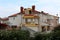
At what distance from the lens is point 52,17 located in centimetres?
5944

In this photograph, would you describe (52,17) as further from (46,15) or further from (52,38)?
(52,38)

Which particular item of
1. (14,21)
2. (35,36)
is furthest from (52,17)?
(35,36)

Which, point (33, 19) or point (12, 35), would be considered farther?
point (33, 19)

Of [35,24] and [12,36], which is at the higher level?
[12,36]

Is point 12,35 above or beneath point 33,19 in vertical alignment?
above

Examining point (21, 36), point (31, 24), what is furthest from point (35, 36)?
point (31, 24)

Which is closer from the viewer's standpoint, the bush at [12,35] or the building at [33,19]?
the bush at [12,35]

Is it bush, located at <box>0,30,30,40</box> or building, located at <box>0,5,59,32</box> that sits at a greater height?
bush, located at <box>0,30,30,40</box>

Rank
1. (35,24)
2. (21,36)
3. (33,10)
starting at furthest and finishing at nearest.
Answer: (33,10)
(35,24)
(21,36)

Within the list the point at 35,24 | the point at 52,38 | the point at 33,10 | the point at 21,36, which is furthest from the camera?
the point at 33,10

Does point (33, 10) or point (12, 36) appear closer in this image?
point (12, 36)

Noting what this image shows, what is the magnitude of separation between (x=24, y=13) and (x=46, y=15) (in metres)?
5.67

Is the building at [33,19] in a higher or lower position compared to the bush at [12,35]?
lower

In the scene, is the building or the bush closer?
the bush
